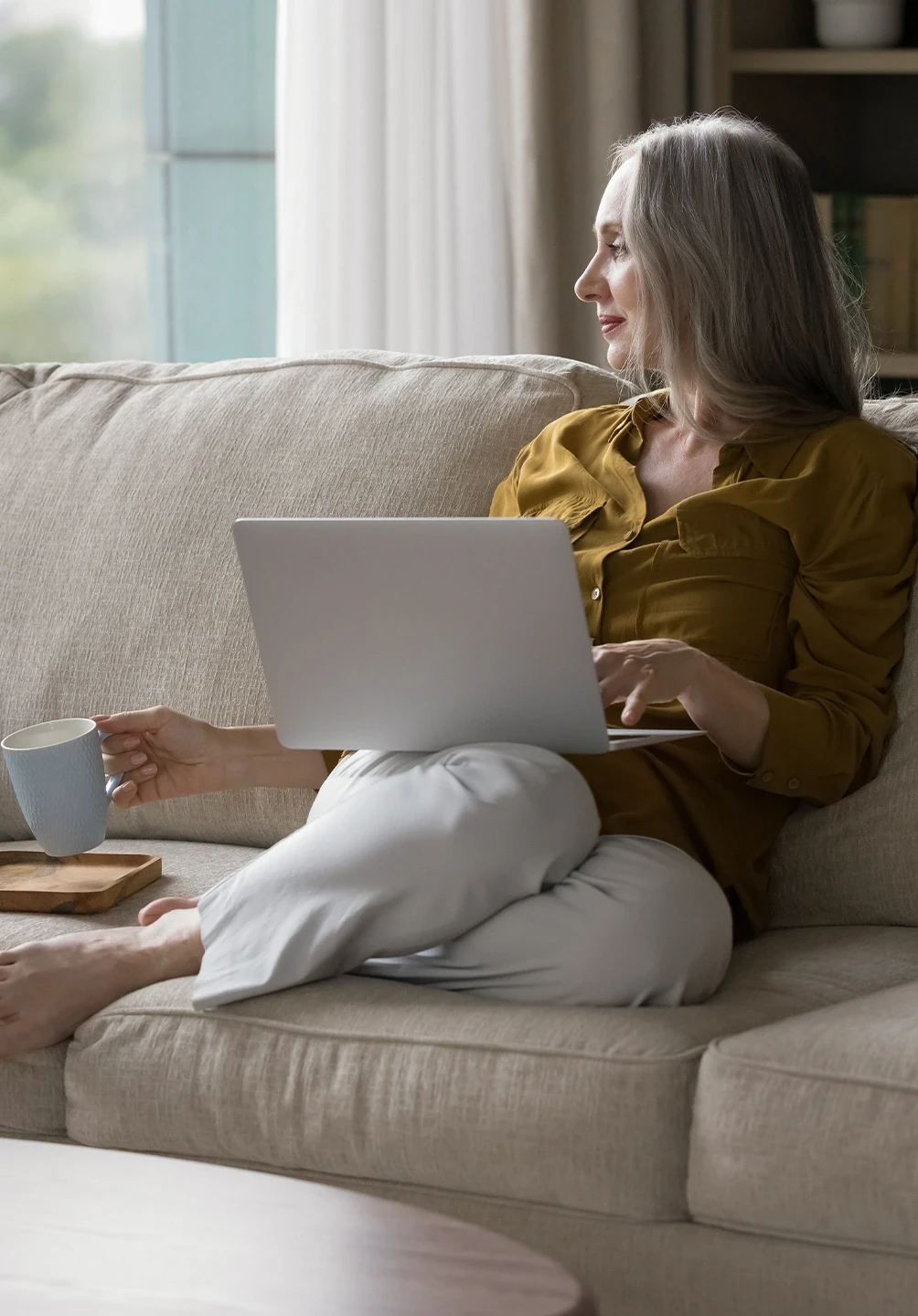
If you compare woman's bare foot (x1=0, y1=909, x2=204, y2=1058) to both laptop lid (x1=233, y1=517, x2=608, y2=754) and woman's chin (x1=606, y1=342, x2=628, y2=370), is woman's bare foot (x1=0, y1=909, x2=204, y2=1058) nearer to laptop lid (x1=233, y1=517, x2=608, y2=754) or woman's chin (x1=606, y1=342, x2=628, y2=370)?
laptop lid (x1=233, y1=517, x2=608, y2=754)

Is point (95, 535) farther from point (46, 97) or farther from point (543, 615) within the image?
point (46, 97)

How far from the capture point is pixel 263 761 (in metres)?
1.63

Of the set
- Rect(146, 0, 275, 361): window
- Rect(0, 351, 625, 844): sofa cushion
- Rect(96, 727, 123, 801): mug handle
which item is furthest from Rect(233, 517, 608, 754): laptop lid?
Rect(146, 0, 275, 361): window

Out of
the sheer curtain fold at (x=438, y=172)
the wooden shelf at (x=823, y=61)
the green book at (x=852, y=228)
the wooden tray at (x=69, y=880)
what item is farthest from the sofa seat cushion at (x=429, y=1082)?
the wooden shelf at (x=823, y=61)

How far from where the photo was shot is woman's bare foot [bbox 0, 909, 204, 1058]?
1302mm

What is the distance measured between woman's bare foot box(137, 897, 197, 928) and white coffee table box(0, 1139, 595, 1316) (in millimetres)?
562

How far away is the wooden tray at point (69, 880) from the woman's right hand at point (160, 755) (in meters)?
0.06

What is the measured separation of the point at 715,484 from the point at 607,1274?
74 centimetres

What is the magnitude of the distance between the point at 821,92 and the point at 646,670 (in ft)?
6.68

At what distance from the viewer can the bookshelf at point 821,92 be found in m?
2.73

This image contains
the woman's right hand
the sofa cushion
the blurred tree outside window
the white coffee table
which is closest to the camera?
the white coffee table

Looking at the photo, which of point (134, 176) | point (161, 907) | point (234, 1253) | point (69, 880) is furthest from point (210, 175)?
point (234, 1253)

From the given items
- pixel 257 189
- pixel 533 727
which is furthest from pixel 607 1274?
pixel 257 189

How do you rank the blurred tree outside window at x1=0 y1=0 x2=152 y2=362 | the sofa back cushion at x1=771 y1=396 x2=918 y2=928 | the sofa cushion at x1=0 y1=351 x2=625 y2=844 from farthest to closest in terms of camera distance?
the blurred tree outside window at x1=0 y1=0 x2=152 y2=362 → the sofa cushion at x1=0 y1=351 x2=625 y2=844 → the sofa back cushion at x1=771 y1=396 x2=918 y2=928
